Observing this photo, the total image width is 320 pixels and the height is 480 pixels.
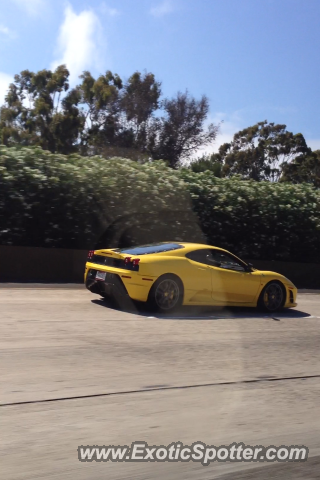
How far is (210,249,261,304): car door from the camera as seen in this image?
38.7 ft

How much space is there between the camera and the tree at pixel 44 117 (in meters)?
43.2

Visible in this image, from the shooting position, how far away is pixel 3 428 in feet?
16.5

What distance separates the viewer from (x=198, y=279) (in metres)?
11.4

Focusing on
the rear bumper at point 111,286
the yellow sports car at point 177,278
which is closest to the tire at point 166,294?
the yellow sports car at point 177,278

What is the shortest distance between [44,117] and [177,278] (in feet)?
116

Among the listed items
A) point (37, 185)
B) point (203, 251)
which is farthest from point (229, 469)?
point (37, 185)

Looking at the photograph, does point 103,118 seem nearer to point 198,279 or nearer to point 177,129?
point 177,129

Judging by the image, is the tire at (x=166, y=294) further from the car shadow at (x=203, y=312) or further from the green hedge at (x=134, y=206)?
the green hedge at (x=134, y=206)

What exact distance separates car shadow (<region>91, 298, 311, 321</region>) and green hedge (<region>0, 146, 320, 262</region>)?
18.4 feet

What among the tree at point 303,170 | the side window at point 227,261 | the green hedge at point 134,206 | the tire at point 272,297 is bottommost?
the tire at point 272,297

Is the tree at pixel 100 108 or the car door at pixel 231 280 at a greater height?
the tree at pixel 100 108

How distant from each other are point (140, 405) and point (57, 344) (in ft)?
8.26

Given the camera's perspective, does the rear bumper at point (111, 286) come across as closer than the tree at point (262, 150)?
Yes

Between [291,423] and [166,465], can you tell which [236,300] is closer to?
[291,423]
